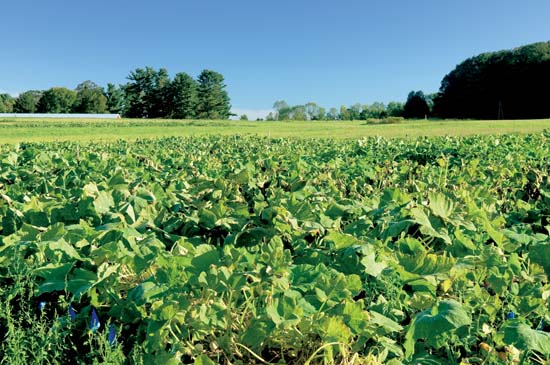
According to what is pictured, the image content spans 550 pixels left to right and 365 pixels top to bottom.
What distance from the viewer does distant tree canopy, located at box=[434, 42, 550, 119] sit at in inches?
3177

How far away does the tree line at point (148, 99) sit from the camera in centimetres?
10325

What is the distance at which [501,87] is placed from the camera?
85.9 m

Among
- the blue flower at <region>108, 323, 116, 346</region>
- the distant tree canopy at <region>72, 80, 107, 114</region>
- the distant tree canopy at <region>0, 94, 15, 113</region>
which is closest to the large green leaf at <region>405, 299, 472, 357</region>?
the blue flower at <region>108, 323, 116, 346</region>

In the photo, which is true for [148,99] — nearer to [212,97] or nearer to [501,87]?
[212,97]

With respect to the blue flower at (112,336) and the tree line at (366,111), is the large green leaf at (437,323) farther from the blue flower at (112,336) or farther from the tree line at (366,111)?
the tree line at (366,111)

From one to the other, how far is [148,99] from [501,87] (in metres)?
74.3

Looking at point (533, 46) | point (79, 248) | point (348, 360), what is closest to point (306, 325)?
point (348, 360)

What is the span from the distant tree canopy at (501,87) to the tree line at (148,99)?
52036mm

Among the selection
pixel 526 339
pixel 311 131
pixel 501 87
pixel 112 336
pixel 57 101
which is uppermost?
pixel 57 101

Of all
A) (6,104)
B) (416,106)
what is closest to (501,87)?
(416,106)

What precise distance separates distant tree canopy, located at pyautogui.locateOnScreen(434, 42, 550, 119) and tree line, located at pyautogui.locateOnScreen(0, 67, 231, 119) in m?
52.0

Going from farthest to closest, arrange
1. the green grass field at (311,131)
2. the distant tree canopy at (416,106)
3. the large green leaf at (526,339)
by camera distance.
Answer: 1. the distant tree canopy at (416,106)
2. the green grass field at (311,131)
3. the large green leaf at (526,339)

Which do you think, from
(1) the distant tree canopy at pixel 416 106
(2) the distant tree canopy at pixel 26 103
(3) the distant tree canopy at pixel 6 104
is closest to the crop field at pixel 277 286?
(1) the distant tree canopy at pixel 416 106

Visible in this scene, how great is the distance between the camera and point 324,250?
7.26 feet
